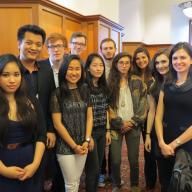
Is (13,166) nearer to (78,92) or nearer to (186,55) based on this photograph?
(78,92)

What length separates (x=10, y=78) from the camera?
6.20ft

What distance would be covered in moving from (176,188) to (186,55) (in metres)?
0.99

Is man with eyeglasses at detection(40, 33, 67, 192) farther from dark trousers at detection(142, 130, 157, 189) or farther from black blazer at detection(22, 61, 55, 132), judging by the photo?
dark trousers at detection(142, 130, 157, 189)

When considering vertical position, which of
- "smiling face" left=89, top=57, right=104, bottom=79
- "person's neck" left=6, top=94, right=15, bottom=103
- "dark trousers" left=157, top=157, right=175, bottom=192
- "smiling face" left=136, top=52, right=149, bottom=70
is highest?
"smiling face" left=136, top=52, right=149, bottom=70

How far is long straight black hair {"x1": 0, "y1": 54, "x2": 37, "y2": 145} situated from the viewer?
71.8 inches

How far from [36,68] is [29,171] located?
0.83 m

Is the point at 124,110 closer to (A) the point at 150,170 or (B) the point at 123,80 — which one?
(B) the point at 123,80

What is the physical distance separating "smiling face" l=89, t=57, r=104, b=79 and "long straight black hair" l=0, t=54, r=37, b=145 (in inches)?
34.2

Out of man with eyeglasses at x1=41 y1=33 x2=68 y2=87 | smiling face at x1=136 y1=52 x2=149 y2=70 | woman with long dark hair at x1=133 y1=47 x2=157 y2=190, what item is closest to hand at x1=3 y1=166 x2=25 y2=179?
man with eyeglasses at x1=41 y1=33 x2=68 y2=87

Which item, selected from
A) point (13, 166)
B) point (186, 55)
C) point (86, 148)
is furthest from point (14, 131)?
point (186, 55)

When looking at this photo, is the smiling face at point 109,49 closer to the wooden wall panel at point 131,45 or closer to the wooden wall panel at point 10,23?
the wooden wall panel at point 10,23

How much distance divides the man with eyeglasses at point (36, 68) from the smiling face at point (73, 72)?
0.15 m

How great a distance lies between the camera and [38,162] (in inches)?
77.4

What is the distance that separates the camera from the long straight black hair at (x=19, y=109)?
5.98 feet
